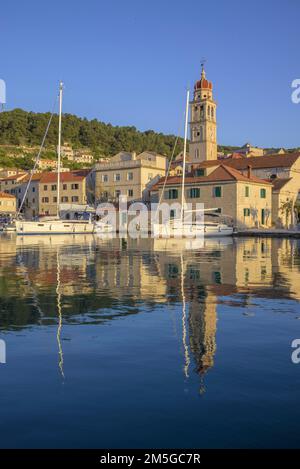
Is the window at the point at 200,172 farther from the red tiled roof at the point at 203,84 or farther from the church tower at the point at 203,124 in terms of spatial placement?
the red tiled roof at the point at 203,84

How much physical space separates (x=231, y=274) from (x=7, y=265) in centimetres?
1126

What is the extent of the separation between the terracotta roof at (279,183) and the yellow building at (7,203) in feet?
167

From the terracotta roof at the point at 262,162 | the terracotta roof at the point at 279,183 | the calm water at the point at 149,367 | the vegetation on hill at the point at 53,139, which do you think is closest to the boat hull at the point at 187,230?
the terracotta roof at the point at 262,162

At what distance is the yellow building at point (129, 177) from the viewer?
272ft

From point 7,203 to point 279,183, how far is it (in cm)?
5253

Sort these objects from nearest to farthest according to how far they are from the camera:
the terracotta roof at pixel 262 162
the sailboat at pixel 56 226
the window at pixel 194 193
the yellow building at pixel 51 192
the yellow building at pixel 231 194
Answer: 1. the sailboat at pixel 56 226
2. the yellow building at pixel 231 194
3. the window at pixel 194 193
4. the terracotta roof at pixel 262 162
5. the yellow building at pixel 51 192

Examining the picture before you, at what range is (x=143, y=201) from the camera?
81750 millimetres

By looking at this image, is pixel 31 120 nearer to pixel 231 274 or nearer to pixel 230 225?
pixel 230 225

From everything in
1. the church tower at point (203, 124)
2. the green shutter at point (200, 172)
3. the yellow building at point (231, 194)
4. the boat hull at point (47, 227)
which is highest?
the church tower at point (203, 124)

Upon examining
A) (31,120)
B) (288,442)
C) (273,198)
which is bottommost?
(288,442)

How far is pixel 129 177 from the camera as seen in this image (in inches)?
3305

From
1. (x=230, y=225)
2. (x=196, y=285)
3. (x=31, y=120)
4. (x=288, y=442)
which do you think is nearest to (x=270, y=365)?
(x=288, y=442)

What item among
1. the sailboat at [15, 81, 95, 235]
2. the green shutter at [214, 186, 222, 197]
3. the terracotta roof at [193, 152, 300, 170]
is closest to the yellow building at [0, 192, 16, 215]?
the sailboat at [15, 81, 95, 235]

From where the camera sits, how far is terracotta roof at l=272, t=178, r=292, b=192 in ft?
241
